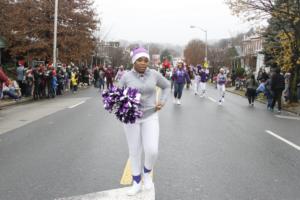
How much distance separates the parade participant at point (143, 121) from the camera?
17.9ft

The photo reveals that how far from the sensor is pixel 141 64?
5523mm

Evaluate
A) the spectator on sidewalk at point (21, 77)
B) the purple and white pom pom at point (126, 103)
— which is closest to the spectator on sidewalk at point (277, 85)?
the spectator on sidewalk at point (21, 77)

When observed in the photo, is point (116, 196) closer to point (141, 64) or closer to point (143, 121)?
point (143, 121)

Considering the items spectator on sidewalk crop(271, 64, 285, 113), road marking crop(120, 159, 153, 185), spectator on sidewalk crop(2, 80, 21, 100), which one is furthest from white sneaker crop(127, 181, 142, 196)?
spectator on sidewalk crop(2, 80, 21, 100)

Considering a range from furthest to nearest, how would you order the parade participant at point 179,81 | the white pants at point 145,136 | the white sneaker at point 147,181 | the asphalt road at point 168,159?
the parade participant at point 179,81 < the asphalt road at point 168,159 < the white sneaker at point 147,181 < the white pants at point 145,136

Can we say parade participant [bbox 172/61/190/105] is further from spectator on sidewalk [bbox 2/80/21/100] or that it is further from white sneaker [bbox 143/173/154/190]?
white sneaker [bbox 143/173/154/190]

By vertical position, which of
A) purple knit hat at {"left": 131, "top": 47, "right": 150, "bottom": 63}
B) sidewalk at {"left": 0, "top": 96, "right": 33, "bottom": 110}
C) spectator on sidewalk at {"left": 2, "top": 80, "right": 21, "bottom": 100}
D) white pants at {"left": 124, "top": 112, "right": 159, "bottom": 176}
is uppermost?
purple knit hat at {"left": 131, "top": 47, "right": 150, "bottom": 63}

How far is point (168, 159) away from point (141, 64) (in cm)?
278

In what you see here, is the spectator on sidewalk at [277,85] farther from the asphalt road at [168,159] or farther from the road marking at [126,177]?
the road marking at [126,177]

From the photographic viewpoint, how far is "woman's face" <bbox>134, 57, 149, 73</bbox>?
5.53 metres

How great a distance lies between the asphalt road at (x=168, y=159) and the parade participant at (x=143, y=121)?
1.57ft

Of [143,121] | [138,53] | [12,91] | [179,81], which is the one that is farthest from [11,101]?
[143,121]

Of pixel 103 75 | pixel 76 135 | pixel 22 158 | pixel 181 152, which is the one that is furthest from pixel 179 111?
pixel 103 75

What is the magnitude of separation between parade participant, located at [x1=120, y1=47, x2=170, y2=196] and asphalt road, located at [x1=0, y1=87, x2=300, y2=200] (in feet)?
1.57
